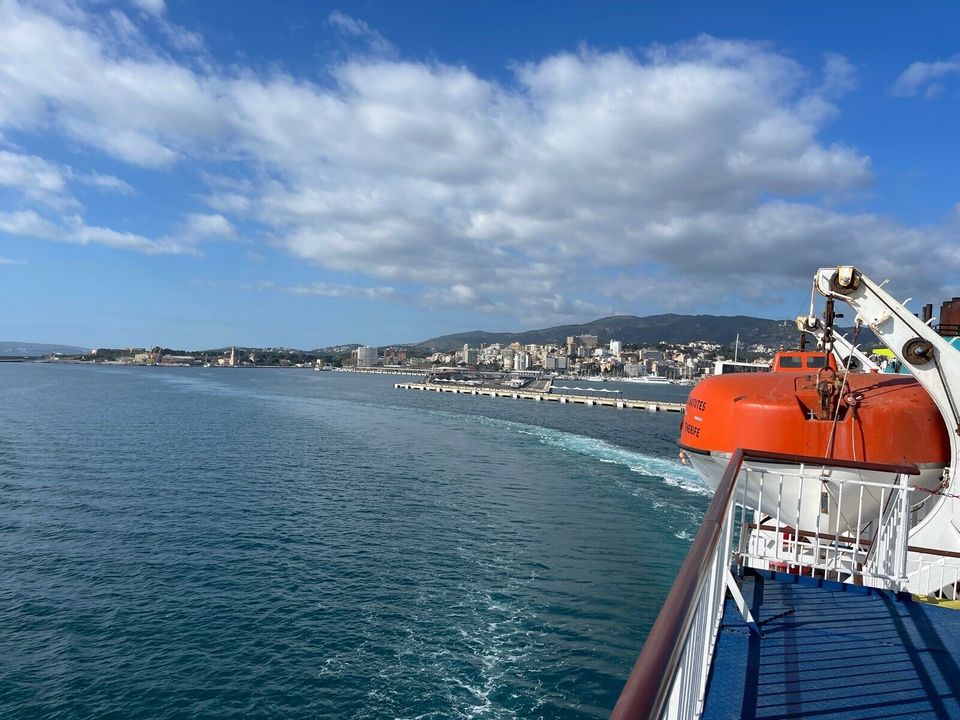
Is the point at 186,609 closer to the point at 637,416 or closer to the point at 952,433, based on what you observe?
the point at 952,433

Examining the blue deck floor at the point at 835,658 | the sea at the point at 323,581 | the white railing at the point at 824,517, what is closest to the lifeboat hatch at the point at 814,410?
the white railing at the point at 824,517

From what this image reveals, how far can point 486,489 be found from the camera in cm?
2570

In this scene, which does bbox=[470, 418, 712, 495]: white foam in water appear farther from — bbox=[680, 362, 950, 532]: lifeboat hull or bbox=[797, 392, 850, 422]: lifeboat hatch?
bbox=[797, 392, 850, 422]: lifeboat hatch

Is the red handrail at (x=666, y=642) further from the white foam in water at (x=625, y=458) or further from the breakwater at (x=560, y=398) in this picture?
the breakwater at (x=560, y=398)

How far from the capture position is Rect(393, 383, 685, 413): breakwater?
81.4 meters

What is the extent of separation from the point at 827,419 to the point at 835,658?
6.91 metres

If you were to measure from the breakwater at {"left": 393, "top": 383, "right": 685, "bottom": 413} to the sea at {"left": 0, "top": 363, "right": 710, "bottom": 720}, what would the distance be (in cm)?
5083

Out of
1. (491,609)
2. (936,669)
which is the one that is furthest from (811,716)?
(491,609)

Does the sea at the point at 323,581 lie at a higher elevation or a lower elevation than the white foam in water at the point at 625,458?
lower

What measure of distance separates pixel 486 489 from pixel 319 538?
9284 mm

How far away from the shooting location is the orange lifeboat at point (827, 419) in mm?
9664

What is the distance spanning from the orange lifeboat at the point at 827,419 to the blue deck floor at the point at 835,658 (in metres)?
5.27

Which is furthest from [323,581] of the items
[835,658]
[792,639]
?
[835,658]

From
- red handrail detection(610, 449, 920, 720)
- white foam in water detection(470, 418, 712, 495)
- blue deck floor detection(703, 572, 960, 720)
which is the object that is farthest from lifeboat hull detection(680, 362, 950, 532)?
white foam in water detection(470, 418, 712, 495)
